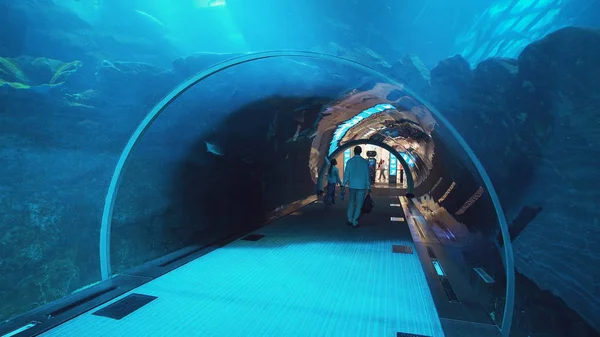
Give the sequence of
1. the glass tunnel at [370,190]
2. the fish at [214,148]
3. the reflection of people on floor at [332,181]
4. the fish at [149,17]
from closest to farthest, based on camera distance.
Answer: the glass tunnel at [370,190] < the fish at [214,148] < the reflection of people on floor at [332,181] < the fish at [149,17]

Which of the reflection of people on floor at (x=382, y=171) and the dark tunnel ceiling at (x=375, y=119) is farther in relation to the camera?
the reflection of people on floor at (x=382, y=171)

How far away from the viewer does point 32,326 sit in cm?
309

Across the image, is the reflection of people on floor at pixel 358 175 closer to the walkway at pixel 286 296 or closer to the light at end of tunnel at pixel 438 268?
the walkway at pixel 286 296

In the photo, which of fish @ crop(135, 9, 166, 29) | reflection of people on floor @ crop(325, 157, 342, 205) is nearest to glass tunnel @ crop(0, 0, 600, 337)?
reflection of people on floor @ crop(325, 157, 342, 205)

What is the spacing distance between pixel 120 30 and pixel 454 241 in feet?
127

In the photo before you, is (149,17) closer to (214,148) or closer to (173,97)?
(214,148)

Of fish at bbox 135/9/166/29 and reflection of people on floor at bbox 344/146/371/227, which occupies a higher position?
fish at bbox 135/9/166/29

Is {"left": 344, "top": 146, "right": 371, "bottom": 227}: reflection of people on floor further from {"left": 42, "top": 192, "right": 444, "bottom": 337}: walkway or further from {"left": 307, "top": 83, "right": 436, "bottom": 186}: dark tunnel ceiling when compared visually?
{"left": 307, "top": 83, "right": 436, "bottom": 186}: dark tunnel ceiling

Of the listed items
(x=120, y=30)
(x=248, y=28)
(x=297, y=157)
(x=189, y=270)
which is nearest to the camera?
→ (x=189, y=270)

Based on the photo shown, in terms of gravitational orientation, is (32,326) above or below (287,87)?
below

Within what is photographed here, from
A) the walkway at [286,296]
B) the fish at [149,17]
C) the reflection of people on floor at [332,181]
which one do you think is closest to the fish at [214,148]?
the walkway at [286,296]

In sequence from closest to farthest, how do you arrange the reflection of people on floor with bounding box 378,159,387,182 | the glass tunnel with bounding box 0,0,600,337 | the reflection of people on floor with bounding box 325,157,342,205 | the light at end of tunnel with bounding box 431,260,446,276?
the glass tunnel with bounding box 0,0,600,337 < the light at end of tunnel with bounding box 431,260,446,276 < the reflection of people on floor with bounding box 325,157,342,205 < the reflection of people on floor with bounding box 378,159,387,182

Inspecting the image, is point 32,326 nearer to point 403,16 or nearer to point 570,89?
point 570,89

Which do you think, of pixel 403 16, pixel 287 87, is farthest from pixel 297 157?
pixel 403 16
